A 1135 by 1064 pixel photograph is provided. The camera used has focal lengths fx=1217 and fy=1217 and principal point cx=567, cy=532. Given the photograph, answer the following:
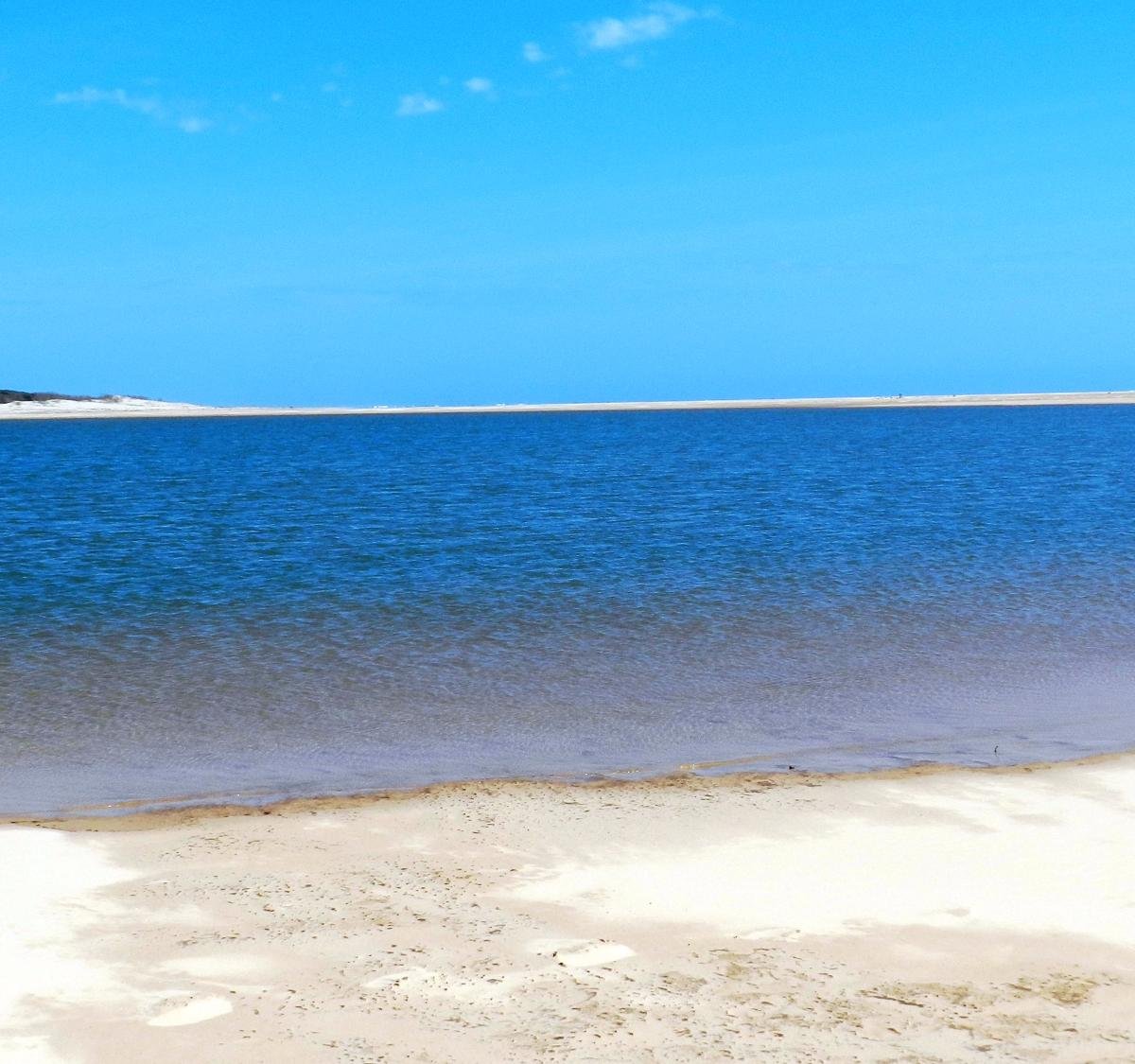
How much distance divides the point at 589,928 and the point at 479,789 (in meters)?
2.96

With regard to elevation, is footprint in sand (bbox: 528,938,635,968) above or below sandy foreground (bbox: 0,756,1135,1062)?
above

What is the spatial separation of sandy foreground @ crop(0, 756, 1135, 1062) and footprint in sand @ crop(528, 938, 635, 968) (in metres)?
0.02

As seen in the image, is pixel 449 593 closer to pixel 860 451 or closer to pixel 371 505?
pixel 371 505

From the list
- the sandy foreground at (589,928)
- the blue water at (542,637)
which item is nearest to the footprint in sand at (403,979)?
the sandy foreground at (589,928)

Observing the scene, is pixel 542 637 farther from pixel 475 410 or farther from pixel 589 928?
pixel 475 410

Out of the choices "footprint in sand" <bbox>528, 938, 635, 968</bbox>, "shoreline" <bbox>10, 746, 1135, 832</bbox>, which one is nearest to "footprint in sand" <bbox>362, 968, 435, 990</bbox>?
"footprint in sand" <bbox>528, 938, 635, 968</bbox>

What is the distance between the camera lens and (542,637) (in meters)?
15.5

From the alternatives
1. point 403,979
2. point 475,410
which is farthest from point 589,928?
point 475,410

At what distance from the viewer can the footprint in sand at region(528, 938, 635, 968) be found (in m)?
6.26

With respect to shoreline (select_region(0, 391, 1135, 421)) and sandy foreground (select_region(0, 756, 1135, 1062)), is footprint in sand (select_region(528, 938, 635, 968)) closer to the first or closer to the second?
sandy foreground (select_region(0, 756, 1135, 1062))

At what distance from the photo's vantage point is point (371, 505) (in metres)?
35.1

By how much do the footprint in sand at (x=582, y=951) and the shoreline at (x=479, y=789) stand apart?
293 cm

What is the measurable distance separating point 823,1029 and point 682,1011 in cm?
65

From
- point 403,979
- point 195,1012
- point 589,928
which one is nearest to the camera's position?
point 195,1012
